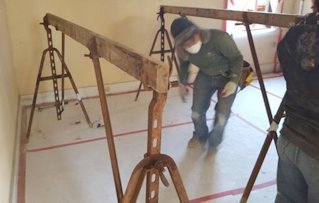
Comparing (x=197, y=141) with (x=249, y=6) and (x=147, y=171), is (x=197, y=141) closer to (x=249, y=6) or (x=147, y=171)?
(x=147, y=171)

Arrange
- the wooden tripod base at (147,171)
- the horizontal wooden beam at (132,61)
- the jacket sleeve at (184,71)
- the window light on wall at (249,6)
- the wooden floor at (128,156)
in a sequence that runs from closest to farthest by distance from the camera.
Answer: the horizontal wooden beam at (132,61)
the wooden tripod base at (147,171)
the wooden floor at (128,156)
the jacket sleeve at (184,71)
the window light on wall at (249,6)

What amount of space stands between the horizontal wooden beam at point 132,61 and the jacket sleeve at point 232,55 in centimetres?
112

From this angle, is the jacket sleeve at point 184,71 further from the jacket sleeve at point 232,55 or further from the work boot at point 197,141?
the work boot at point 197,141

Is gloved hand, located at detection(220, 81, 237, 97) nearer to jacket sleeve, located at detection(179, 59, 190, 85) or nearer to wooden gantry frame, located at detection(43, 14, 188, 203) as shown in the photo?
jacket sleeve, located at detection(179, 59, 190, 85)

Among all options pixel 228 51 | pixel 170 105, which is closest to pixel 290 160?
pixel 228 51

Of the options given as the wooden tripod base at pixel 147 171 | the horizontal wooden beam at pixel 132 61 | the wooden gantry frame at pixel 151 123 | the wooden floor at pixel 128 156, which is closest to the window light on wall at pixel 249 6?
the wooden floor at pixel 128 156

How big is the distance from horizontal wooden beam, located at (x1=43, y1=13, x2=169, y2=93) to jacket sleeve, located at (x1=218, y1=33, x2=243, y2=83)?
112 cm

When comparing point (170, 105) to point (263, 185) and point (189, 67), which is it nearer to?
point (189, 67)

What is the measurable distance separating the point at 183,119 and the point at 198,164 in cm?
98

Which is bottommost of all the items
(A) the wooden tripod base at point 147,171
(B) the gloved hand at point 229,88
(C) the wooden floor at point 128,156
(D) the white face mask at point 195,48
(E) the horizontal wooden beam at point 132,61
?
(C) the wooden floor at point 128,156

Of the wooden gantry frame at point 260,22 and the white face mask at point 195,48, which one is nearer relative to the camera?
the wooden gantry frame at point 260,22

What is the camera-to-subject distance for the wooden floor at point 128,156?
2.37 metres

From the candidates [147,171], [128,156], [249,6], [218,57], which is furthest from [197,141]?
[249,6]

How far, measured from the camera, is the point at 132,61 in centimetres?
126
